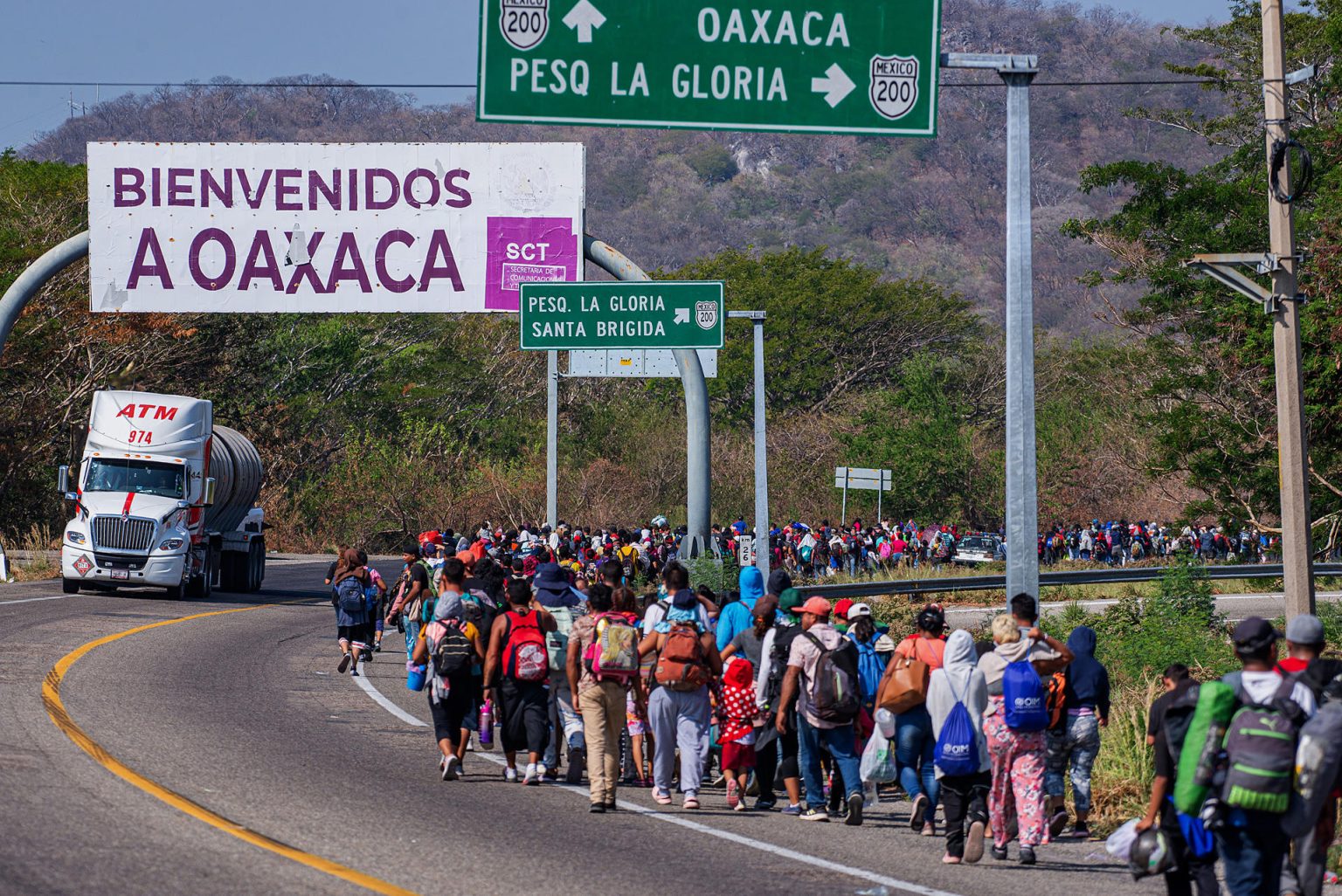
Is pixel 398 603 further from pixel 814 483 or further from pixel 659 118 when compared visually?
pixel 814 483

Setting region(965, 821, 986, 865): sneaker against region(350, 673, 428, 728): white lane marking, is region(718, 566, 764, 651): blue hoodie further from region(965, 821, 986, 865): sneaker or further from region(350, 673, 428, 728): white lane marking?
region(350, 673, 428, 728): white lane marking

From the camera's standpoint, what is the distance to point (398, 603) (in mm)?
18375

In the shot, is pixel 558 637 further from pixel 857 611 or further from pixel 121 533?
pixel 121 533

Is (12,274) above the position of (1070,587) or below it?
above

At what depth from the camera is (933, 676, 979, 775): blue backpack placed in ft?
33.5

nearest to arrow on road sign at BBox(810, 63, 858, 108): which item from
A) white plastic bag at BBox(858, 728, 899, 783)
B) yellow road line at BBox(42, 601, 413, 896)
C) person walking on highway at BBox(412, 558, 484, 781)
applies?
person walking on highway at BBox(412, 558, 484, 781)

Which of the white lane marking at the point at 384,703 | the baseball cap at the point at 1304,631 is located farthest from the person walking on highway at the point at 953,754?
the white lane marking at the point at 384,703

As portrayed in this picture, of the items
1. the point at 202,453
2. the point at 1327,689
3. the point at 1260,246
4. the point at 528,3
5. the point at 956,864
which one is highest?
the point at 1260,246

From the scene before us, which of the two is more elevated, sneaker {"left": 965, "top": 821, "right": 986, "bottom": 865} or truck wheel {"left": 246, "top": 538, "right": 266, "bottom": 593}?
truck wheel {"left": 246, "top": 538, "right": 266, "bottom": 593}

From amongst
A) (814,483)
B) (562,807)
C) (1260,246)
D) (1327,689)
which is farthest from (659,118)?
(814,483)

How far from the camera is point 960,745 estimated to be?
10.2 metres

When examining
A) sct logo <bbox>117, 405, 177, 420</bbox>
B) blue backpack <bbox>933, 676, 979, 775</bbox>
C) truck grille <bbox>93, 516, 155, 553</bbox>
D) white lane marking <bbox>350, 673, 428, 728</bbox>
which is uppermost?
sct logo <bbox>117, 405, 177, 420</bbox>

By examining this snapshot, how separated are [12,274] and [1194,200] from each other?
32300 mm

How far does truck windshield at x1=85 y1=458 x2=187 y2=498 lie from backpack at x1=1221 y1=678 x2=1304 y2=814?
27471 mm
